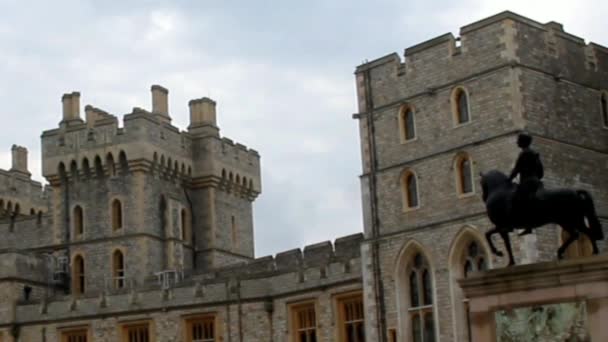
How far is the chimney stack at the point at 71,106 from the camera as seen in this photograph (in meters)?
50.9

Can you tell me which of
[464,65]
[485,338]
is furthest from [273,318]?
[485,338]

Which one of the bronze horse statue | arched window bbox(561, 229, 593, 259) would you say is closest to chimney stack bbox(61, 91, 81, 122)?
arched window bbox(561, 229, 593, 259)

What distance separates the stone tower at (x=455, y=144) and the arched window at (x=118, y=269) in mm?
15300

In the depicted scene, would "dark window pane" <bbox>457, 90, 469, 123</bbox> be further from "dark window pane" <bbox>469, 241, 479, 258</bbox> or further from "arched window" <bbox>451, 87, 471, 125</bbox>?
"dark window pane" <bbox>469, 241, 479, 258</bbox>

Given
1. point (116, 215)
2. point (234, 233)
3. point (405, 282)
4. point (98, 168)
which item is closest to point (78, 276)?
point (116, 215)

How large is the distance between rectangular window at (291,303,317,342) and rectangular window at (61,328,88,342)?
8.59 m

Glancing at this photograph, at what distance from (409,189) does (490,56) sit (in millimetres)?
4377

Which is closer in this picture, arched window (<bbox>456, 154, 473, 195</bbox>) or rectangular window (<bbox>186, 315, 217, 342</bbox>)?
arched window (<bbox>456, 154, 473, 195</bbox>)

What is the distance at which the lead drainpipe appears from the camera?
34.2m

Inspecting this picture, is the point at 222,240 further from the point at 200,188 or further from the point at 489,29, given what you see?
the point at 489,29

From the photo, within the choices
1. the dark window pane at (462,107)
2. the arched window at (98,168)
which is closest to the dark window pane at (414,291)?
the dark window pane at (462,107)

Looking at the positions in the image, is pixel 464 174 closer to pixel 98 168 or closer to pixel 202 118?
pixel 98 168

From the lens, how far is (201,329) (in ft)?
136

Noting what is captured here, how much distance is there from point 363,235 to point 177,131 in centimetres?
1642
